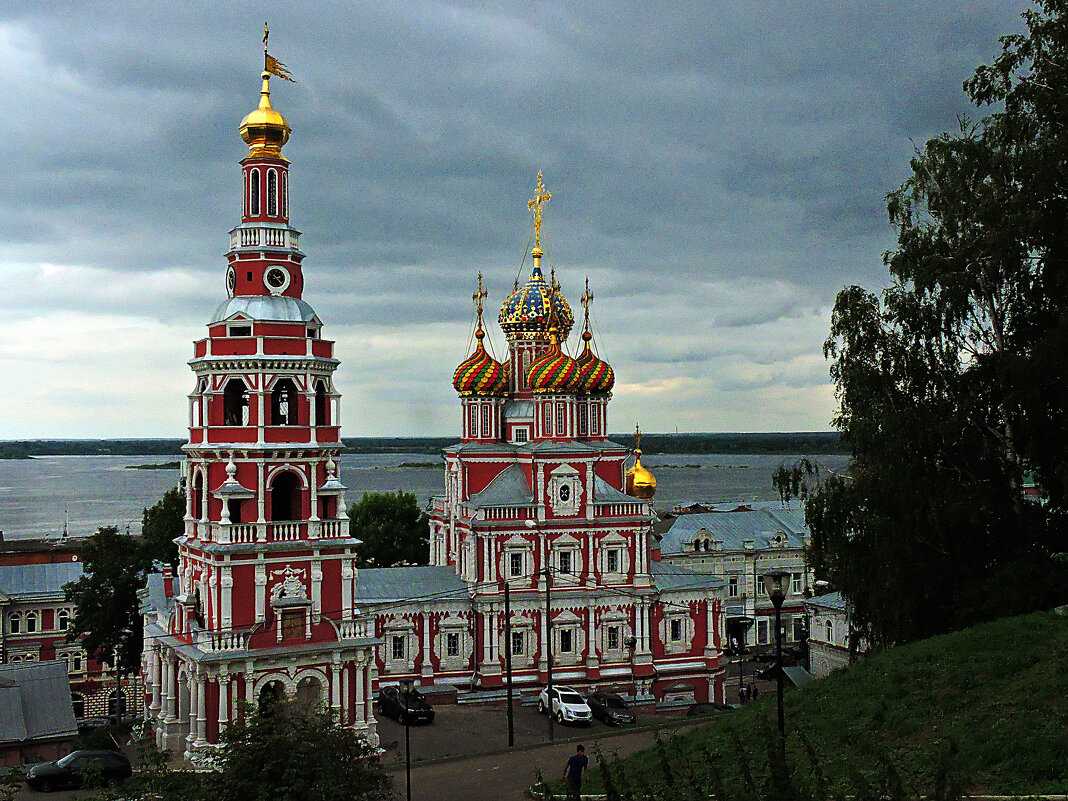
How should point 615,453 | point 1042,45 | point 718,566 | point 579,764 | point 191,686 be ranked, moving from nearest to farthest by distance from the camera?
point 579,764, point 1042,45, point 191,686, point 615,453, point 718,566

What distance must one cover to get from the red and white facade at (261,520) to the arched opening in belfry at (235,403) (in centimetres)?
3

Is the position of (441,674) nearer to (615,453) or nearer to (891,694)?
(615,453)

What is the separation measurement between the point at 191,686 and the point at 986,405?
56.6 feet

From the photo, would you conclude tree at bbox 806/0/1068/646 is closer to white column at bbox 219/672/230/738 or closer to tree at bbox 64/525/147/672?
white column at bbox 219/672/230/738

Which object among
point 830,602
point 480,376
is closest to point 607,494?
point 480,376

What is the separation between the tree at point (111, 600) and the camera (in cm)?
3228

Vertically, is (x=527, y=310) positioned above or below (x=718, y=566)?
above

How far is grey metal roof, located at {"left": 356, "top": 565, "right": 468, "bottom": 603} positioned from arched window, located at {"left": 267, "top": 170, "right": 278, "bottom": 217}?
11.9 meters

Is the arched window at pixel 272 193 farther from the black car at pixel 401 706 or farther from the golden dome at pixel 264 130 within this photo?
the black car at pixel 401 706

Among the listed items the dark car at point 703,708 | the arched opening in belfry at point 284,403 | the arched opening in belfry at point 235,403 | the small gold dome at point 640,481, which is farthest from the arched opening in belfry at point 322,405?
the small gold dome at point 640,481

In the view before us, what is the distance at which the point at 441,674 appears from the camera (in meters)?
33.7

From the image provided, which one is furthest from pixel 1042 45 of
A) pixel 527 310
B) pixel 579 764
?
pixel 527 310

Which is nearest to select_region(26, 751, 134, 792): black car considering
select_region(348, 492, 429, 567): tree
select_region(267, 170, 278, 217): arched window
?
select_region(267, 170, 278, 217): arched window

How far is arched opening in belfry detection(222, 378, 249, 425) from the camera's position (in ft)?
84.3
